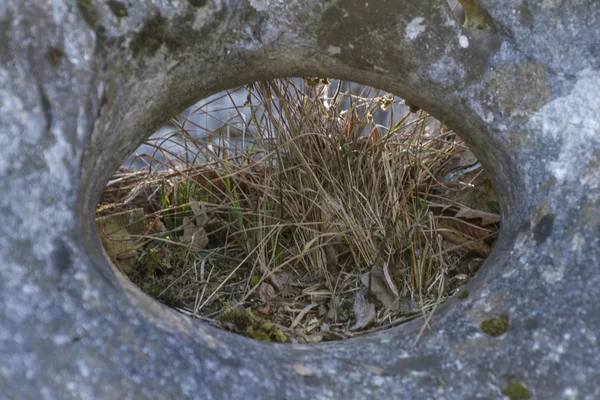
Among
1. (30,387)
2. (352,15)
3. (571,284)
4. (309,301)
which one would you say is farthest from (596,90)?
(30,387)

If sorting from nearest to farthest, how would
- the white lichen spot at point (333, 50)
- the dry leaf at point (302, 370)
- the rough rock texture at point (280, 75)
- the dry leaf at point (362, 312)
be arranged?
the rough rock texture at point (280, 75)
the dry leaf at point (302, 370)
the white lichen spot at point (333, 50)
the dry leaf at point (362, 312)

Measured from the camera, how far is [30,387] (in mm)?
1005

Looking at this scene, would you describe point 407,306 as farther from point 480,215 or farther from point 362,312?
point 480,215

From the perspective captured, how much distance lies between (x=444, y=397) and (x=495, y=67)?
0.70 m

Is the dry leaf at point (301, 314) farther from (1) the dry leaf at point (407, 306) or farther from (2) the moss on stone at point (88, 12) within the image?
(2) the moss on stone at point (88, 12)

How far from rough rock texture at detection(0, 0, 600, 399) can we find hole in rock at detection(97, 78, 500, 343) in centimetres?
45

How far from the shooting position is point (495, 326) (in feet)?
4.17

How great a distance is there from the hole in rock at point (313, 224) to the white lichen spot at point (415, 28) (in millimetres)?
469

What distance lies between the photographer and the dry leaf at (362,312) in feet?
5.90

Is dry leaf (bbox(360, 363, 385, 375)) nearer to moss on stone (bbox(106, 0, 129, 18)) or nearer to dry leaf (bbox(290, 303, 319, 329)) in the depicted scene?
dry leaf (bbox(290, 303, 319, 329))

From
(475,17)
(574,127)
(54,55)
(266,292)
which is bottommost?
(266,292)

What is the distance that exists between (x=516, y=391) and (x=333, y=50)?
796 mm

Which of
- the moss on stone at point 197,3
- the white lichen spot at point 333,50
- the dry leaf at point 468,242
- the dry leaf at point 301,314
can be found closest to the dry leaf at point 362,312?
the dry leaf at point 301,314

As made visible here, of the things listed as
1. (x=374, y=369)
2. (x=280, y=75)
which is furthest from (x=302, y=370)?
(x=280, y=75)
